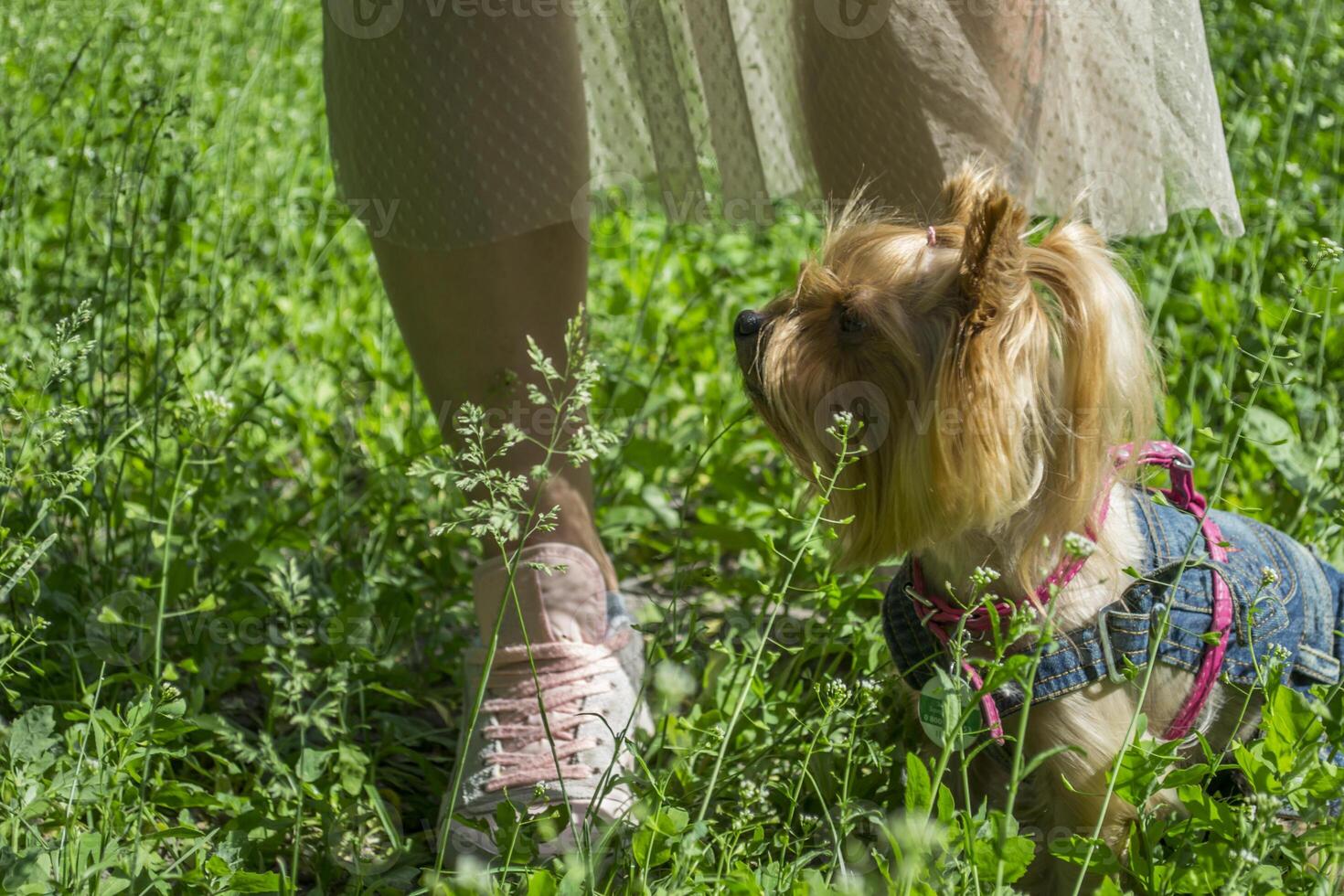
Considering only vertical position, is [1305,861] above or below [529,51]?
below

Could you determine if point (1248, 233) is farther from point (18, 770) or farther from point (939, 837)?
point (18, 770)

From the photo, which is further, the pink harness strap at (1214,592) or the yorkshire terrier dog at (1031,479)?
the pink harness strap at (1214,592)

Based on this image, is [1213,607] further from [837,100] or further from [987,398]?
[837,100]

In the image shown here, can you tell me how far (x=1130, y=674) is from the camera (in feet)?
4.48

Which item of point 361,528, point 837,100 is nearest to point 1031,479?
point 837,100

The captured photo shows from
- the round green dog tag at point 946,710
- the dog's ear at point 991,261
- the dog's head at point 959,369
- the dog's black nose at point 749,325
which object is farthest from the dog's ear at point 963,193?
the round green dog tag at point 946,710

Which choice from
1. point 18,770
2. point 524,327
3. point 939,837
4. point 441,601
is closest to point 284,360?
point 441,601

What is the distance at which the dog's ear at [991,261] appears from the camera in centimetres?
142

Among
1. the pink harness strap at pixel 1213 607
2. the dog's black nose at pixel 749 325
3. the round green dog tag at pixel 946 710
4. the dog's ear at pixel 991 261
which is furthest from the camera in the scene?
the dog's black nose at pixel 749 325

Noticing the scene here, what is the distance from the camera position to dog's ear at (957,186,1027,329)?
142cm

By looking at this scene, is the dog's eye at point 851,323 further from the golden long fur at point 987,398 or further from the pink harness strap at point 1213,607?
the pink harness strap at point 1213,607

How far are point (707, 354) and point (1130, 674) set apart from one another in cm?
188

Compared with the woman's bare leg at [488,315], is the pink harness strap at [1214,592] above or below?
→ below

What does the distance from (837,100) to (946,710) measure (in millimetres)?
996
